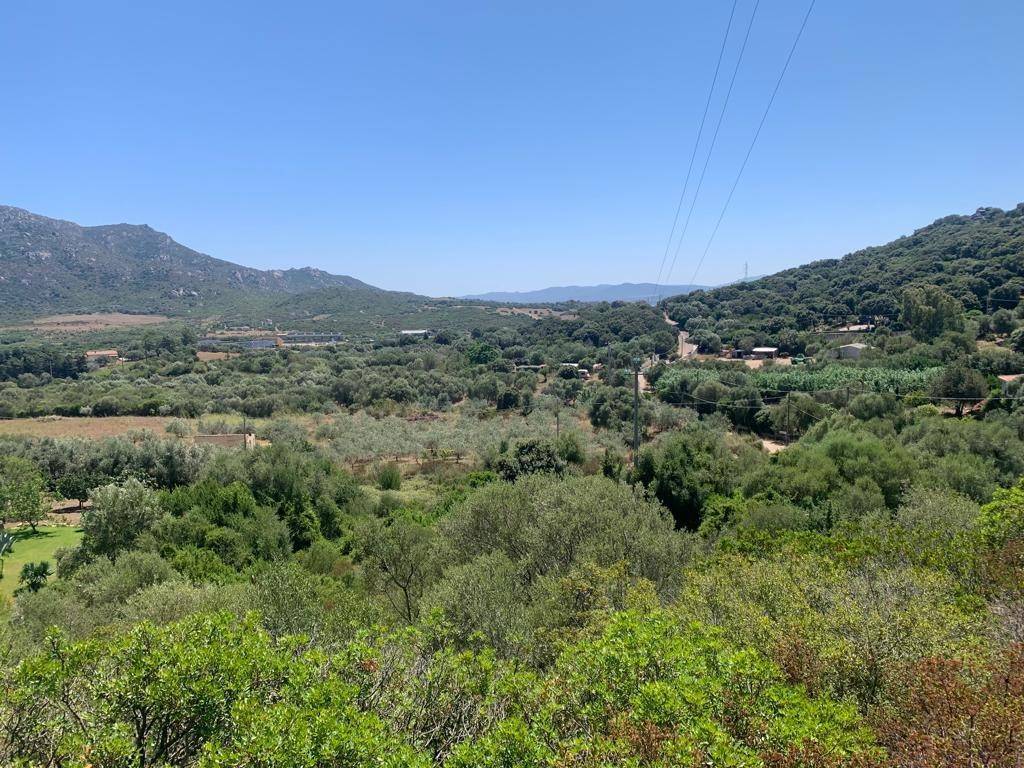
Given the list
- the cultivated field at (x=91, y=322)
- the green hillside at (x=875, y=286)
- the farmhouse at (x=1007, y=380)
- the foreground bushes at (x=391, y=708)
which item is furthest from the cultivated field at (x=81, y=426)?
the cultivated field at (x=91, y=322)

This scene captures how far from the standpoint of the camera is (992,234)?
70.7 m

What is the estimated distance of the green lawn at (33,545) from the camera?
1979 centimetres

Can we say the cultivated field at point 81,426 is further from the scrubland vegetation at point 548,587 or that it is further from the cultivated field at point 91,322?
the cultivated field at point 91,322

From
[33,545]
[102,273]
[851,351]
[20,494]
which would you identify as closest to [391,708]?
[33,545]

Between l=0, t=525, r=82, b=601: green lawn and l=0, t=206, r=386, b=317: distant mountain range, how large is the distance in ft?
357

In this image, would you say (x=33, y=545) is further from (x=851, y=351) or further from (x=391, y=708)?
(x=851, y=351)

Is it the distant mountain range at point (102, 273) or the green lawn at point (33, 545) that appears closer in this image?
the green lawn at point (33, 545)

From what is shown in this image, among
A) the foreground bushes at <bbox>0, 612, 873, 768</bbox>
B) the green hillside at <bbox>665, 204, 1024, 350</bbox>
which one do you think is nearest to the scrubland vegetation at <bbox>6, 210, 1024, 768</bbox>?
the foreground bushes at <bbox>0, 612, 873, 768</bbox>

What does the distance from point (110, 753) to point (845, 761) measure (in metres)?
5.85

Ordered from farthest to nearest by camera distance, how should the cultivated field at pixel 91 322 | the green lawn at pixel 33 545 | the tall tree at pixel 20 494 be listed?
the cultivated field at pixel 91 322, the tall tree at pixel 20 494, the green lawn at pixel 33 545

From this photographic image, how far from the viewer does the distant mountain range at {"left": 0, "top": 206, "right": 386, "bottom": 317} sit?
113938 mm

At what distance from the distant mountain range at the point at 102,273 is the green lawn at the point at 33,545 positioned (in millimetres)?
108809

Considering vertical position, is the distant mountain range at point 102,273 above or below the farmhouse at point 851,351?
above

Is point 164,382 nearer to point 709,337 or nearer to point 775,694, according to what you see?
point 709,337
